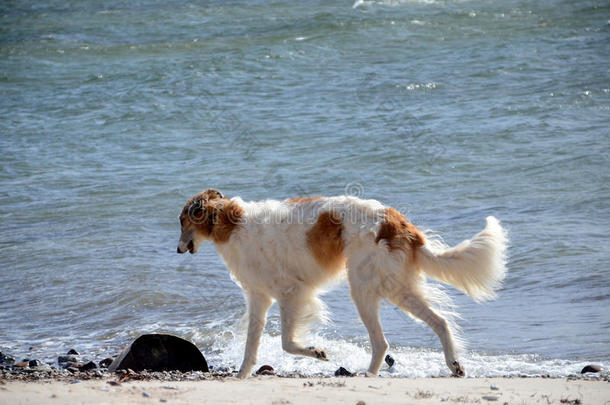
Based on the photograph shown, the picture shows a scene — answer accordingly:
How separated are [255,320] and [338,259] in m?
1.00

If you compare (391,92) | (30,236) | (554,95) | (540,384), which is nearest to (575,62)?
(554,95)

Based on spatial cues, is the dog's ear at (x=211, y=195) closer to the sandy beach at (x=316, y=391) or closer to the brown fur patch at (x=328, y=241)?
the brown fur patch at (x=328, y=241)

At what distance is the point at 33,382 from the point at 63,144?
42.0ft

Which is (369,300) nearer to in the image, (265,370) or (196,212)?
(265,370)

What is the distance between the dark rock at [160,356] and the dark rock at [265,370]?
0.53 meters

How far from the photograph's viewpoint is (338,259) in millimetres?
6551

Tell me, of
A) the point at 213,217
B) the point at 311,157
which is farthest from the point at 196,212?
the point at 311,157

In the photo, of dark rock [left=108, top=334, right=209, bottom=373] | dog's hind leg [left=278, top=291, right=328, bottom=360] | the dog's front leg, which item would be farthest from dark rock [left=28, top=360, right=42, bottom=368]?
dog's hind leg [left=278, top=291, right=328, bottom=360]

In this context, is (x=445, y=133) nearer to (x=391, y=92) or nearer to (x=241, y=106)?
(x=391, y=92)

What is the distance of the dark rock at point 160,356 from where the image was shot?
258 inches

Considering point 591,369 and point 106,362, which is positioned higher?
point 591,369

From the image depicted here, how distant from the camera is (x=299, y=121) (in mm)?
17719

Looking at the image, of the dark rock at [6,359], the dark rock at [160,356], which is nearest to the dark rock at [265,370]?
the dark rock at [160,356]

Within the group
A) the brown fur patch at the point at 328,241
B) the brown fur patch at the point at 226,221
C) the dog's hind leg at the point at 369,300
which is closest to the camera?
the dog's hind leg at the point at 369,300
